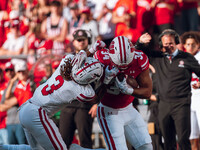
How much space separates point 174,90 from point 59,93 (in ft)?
7.10

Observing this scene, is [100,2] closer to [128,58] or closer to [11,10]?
[11,10]

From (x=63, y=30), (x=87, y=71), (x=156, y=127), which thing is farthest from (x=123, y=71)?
(x=63, y=30)

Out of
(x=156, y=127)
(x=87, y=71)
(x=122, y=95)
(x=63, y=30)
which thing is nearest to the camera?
(x=87, y=71)

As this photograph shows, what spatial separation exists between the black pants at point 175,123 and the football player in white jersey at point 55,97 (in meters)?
1.85

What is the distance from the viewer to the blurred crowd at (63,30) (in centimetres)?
764

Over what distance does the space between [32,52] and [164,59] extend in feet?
11.0

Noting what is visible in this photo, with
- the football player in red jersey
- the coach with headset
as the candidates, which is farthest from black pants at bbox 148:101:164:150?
the football player in red jersey

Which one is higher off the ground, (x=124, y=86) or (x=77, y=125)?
(x=124, y=86)

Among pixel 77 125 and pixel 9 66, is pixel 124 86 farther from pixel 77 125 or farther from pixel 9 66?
pixel 9 66

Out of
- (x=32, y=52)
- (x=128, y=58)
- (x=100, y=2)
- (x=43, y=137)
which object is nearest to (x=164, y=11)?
(x=100, y=2)

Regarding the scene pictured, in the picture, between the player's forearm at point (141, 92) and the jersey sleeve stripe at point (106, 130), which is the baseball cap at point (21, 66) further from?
the player's forearm at point (141, 92)

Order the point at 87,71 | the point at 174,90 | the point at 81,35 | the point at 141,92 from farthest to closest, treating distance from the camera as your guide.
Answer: the point at 81,35, the point at 174,90, the point at 141,92, the point at 87,71

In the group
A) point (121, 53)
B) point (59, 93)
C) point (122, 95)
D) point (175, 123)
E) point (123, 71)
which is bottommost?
point (175, 123)

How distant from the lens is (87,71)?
4.52 meters
